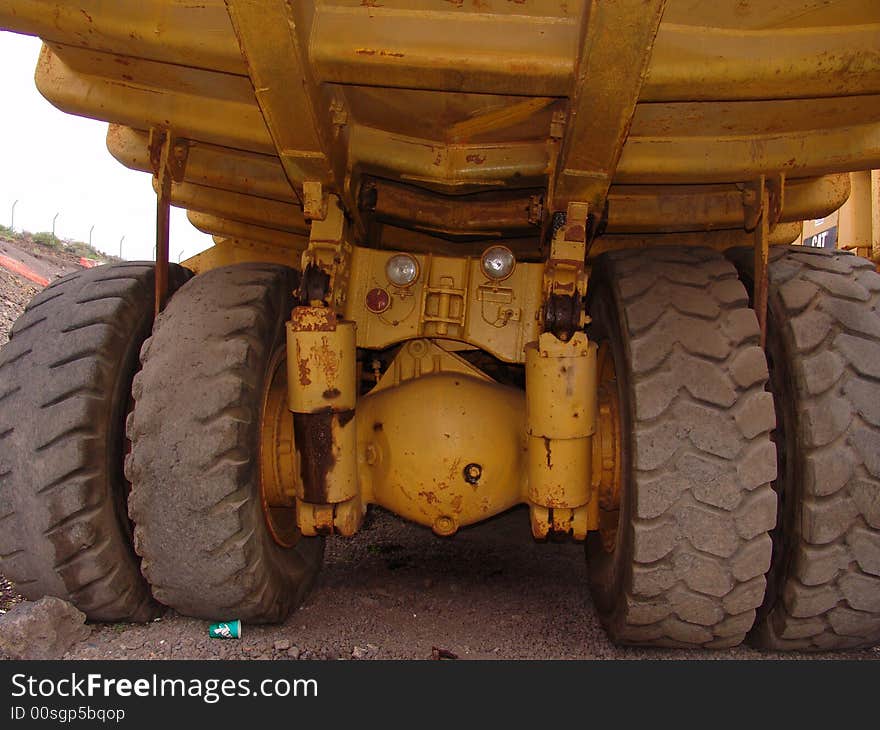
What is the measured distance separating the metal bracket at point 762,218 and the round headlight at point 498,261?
2.75 ft

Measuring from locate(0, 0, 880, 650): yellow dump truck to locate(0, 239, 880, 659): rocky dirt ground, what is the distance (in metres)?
0.13

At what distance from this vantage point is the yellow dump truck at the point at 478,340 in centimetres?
207

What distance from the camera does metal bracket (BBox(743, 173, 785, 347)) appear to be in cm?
261

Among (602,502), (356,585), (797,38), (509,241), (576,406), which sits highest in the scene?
(797,38)

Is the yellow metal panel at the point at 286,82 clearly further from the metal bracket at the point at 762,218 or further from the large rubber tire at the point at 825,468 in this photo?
the large rubber tire at the point at 825,468

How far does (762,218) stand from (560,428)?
102cm

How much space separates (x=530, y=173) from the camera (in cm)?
265

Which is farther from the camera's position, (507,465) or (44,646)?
(507,465)

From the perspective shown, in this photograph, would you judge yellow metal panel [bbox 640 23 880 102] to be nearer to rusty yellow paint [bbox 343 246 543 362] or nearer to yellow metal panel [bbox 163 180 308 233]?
rusty yellow paint [bbox 343 246 543 362]

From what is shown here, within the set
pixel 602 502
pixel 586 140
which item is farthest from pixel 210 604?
pixel 586 140

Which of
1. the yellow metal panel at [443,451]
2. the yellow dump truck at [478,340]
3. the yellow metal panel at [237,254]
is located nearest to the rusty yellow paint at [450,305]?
the yellow dump truck at [478,340]

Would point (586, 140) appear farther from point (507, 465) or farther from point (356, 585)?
point (356, 585)

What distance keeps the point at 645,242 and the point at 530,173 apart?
Answer: 1.33m

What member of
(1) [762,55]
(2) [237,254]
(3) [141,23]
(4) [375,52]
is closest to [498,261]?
(4) [375,52]
